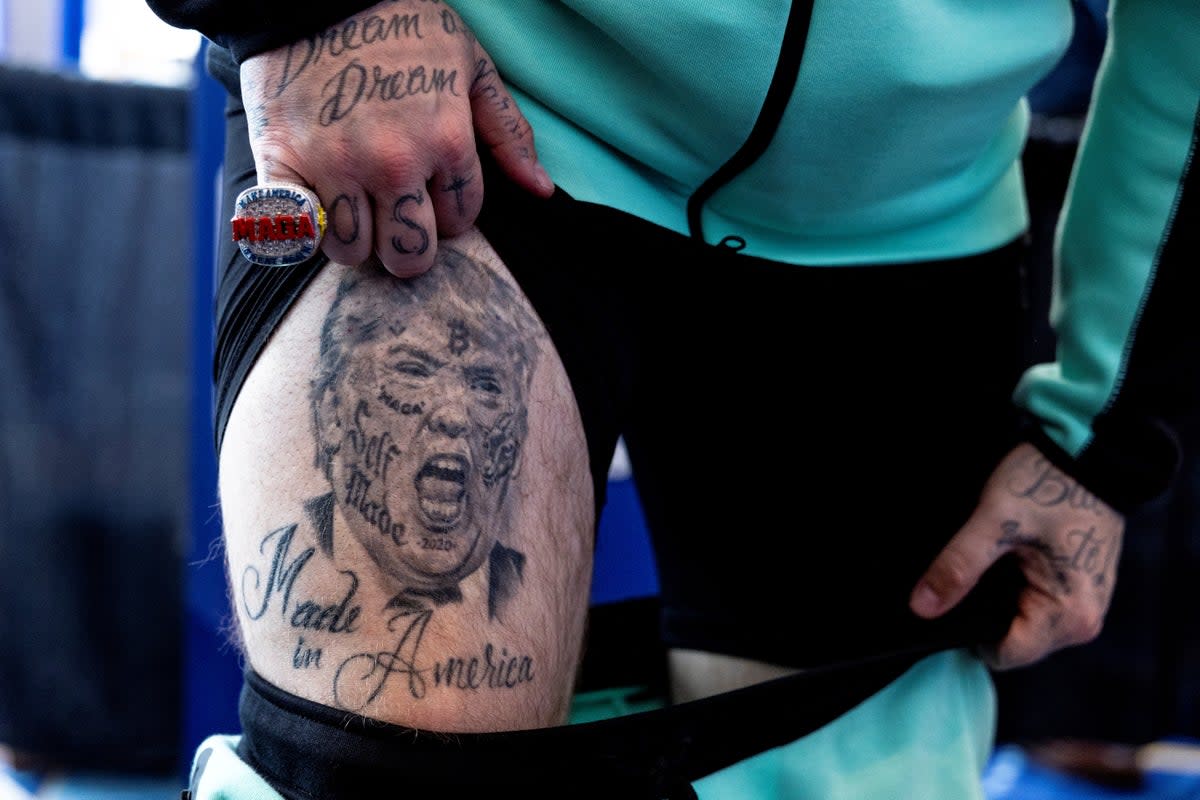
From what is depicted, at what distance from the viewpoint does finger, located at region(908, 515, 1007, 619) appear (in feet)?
3.21

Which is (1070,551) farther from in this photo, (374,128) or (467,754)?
(374,128)

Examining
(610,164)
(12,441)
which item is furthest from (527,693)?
(12,441)

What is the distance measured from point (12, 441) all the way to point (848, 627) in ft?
5.78

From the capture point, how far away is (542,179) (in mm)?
711

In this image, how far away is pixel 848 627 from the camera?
3.36 ft

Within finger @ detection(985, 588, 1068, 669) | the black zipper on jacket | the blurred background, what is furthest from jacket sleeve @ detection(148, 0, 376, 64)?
the blurred background

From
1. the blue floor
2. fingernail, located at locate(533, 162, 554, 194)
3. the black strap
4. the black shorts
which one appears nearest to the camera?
the black strap

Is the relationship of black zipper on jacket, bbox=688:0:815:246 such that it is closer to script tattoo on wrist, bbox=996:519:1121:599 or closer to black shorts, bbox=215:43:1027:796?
black shorts, bbox=215:43:1027:796

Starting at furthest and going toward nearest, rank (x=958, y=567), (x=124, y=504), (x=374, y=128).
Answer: (x=124, y=504), (x=958, y=567), (x=374, y=128)

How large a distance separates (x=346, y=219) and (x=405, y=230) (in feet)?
0.11

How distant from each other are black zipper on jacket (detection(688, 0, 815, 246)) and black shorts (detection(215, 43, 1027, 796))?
6cm

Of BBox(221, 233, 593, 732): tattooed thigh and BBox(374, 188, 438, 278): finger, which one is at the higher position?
BBox(374, 188, 438, 278): finger

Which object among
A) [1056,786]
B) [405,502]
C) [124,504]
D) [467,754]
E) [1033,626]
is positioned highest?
→ [405,502]

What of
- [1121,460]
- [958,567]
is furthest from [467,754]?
[1121,460]
